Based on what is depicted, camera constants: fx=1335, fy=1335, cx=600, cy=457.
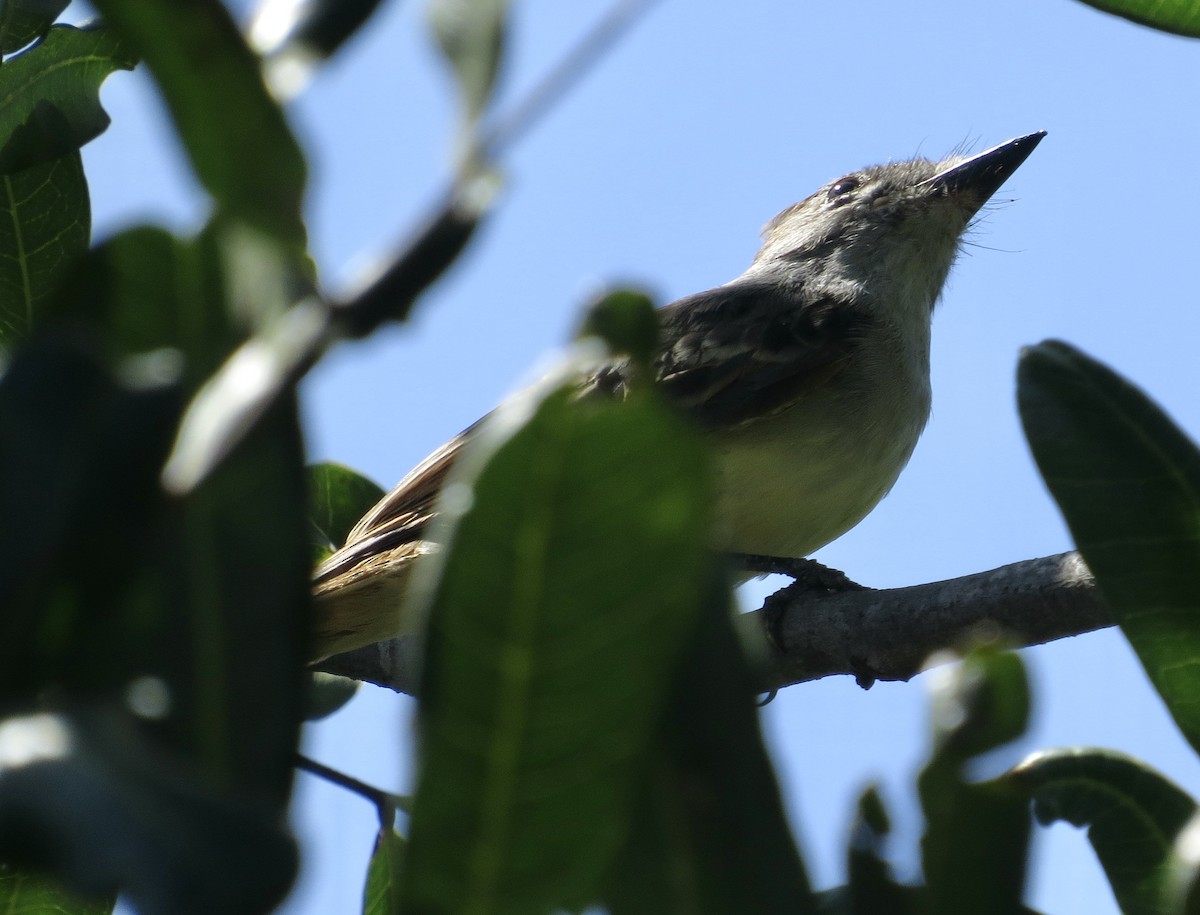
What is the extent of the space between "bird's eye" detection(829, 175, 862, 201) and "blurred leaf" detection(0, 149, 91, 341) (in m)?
5.44

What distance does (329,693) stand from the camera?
12.5 feet

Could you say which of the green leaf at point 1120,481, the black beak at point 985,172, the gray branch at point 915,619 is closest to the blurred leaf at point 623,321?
the green leaf at point 1120,481

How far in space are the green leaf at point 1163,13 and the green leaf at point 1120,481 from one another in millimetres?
721

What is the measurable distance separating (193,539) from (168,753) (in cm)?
13

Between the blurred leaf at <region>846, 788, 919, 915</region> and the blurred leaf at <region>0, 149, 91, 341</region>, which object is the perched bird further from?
the blurred leaf at <region>846, 788, 919, 915</region>

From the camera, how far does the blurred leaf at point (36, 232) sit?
7.93 ft

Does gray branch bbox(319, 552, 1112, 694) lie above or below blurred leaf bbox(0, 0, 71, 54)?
below

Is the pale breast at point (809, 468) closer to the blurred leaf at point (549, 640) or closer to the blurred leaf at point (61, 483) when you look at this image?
the blurred leaf at point (549, 640)

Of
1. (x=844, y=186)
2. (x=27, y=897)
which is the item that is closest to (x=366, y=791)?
(x=27, y=897)

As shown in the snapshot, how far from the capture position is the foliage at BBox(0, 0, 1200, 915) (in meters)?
0.72

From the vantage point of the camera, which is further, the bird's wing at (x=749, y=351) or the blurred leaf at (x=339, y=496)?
the bird's wing at (x=749, y=351)

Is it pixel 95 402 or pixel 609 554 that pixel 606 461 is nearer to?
pixel 609 554

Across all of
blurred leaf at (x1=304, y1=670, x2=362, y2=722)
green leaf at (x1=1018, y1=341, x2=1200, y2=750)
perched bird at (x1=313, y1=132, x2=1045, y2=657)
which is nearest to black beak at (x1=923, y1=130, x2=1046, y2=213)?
perched bird at (x1=313, y1=132, x2=1045, y2=657)

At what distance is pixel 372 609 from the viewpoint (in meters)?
4.71
